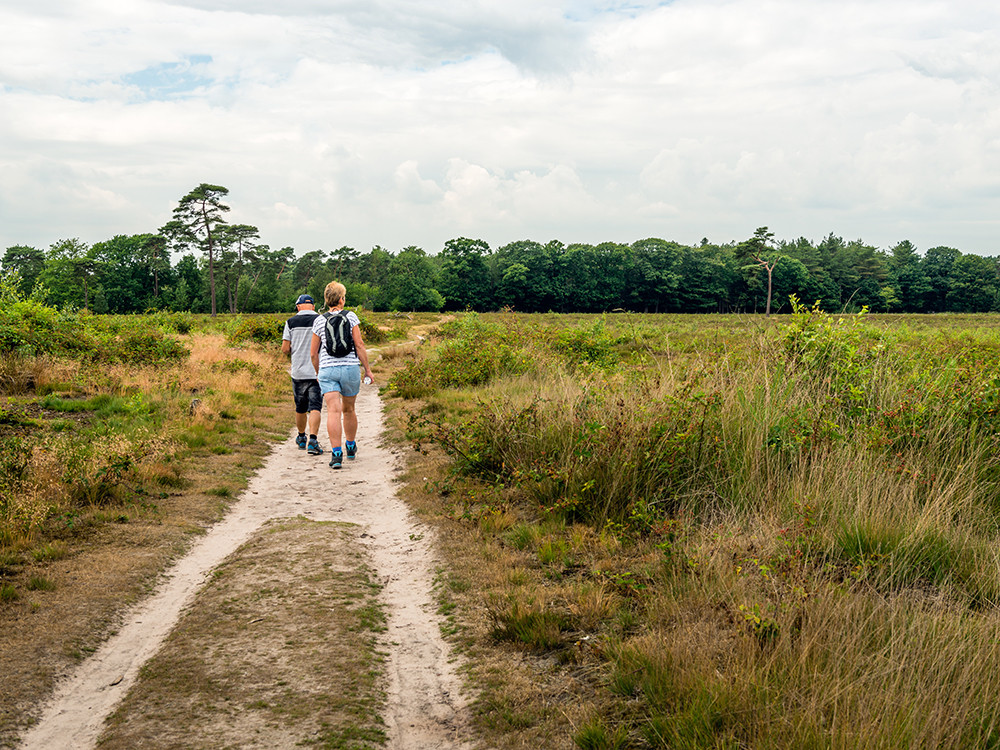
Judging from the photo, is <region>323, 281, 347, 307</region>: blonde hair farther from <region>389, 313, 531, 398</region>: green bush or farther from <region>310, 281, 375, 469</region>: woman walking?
<region>389, 313, 531, 398</region>: green bush

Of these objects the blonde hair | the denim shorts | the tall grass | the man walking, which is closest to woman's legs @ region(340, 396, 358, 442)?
the denim shorts

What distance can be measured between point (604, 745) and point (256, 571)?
137 inches

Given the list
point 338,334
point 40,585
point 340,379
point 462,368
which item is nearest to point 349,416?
point 340,379

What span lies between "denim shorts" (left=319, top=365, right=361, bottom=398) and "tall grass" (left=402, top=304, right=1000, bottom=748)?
5.45ft

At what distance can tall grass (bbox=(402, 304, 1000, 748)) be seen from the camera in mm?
2980

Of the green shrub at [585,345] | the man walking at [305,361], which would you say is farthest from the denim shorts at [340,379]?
the green shrub at [585,345]

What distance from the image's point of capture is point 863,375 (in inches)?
278

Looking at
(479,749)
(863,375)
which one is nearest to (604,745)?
(479,749)

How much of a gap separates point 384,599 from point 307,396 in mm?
5986

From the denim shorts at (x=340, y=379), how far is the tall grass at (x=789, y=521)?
166 centimetres

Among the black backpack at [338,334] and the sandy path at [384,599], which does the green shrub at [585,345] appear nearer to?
the black backpack at [338,334]

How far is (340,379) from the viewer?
9.23m

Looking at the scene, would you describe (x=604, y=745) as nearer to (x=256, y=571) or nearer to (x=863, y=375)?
(x=256, y=571)

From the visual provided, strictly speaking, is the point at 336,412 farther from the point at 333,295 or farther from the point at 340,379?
the point at 333,295
